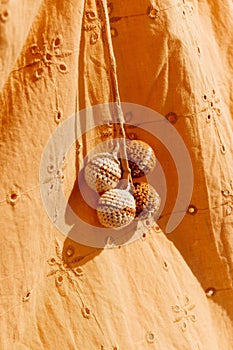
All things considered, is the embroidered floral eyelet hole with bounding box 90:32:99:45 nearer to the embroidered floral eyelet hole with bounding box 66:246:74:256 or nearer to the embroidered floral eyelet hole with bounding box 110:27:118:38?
the embroidered floral eyelet hole with bounding box 110:27:118:38

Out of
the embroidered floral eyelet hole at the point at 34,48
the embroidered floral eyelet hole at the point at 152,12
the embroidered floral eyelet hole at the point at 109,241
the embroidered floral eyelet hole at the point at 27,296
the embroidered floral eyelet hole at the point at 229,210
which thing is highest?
the embroidered floral eyelet hole at the point at 152,12

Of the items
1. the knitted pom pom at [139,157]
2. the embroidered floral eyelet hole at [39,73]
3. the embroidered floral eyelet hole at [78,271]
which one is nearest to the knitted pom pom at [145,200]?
the knitted pom pom at [139,157]

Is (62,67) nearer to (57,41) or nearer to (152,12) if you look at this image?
(57,41)

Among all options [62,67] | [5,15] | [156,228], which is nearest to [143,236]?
[156,228]

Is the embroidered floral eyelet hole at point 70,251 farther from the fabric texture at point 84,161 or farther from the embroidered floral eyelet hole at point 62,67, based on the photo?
the embroidered floral eyelet hole at point 62,67

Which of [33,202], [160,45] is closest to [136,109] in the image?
[160,45]

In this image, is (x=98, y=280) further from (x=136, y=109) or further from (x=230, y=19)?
(x=230, y=19)
